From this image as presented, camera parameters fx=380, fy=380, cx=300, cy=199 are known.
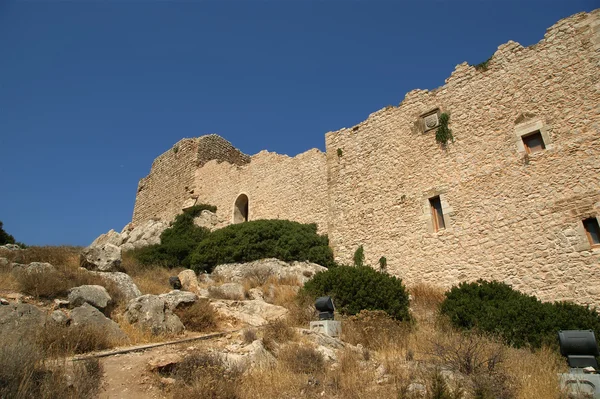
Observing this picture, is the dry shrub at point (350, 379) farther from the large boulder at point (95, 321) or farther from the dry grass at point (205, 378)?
the large boulder at point (95, 321)

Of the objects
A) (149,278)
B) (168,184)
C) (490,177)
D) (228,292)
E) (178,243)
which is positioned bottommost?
(228,292)

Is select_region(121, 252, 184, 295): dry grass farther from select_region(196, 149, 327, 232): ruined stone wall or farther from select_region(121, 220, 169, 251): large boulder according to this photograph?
select_region(196, 149, 327, 232): ruined stone wall

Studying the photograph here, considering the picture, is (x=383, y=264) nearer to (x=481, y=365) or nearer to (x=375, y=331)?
(x=375, y=331)

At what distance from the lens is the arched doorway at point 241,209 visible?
66.5 feet

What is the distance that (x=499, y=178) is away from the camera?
1052cm

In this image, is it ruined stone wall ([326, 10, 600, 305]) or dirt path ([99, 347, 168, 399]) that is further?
ruined stone wall ([326, 10, 600, 305])

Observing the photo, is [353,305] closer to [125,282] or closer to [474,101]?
[125,282]

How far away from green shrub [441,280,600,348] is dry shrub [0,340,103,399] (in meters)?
6.78

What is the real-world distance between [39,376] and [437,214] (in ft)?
34.5

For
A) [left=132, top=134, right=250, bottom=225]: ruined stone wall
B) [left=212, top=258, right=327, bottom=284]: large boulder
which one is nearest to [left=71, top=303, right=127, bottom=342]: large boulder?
[left=212, top=258, right=327, bottom=284]: large boulder

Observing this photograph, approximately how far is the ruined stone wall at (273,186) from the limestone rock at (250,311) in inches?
241

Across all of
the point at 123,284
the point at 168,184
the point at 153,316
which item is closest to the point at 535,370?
the point at 153,316

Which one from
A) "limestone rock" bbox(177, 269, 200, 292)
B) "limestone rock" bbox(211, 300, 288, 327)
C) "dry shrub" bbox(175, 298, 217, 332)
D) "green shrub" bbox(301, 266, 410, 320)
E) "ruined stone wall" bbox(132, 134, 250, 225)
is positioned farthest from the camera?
"ruined stone wall" bbox(132, 134, 250, 225)

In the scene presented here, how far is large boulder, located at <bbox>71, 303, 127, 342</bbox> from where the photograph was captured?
20.8 feet
